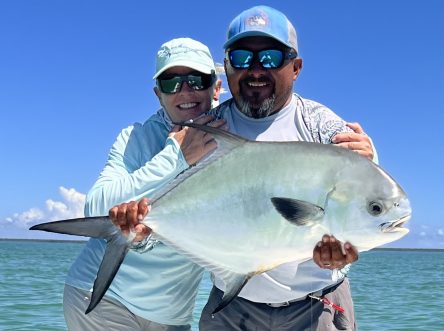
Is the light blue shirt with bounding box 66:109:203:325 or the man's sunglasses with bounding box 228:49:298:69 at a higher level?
the man's sunglasses with bounding box 228:49:298:69

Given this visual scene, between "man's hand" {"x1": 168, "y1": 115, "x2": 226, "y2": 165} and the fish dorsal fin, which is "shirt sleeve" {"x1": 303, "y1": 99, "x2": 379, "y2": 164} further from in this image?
the fish dorsal fin

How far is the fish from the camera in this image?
2.56m

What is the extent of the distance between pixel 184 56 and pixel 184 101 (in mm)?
243

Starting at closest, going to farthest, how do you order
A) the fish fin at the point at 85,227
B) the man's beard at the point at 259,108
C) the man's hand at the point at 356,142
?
the fish fin at the point at 85,227 → the man's hand at the point at 356,142 → the man's beard at the point at 259,108

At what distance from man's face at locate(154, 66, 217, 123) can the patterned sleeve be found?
56cm

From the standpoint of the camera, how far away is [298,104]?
3346mm

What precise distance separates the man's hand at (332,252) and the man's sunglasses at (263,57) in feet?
3.06

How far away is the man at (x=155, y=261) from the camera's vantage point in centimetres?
348

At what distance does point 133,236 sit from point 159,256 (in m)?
0.61

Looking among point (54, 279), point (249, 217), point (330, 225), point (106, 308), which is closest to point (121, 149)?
point (106, 308)

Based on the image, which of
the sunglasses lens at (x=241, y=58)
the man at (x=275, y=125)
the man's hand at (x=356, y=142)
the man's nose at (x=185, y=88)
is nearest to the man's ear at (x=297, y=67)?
the man at (x=275, y=125)

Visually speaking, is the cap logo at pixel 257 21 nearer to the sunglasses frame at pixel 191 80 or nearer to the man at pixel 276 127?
the man at pixel 276 127

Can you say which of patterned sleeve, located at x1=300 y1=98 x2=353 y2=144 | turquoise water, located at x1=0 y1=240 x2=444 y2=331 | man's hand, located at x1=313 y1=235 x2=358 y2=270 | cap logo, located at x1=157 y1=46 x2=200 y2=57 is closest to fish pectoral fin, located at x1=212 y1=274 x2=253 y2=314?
man's hand, located at x1=313 y1=235 x2=358 y2=270

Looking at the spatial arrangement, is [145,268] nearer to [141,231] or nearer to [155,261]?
[155,261]
